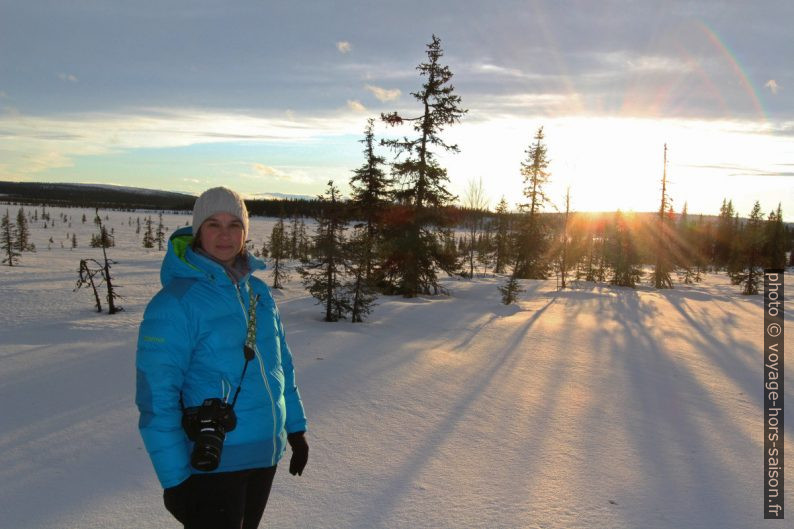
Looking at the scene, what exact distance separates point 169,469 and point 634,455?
492 cm

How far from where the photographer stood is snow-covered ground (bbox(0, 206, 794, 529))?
3848mm

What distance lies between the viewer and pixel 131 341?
9211 mm

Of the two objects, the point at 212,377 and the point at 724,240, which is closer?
the point at 212,377

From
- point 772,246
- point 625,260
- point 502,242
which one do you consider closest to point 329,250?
point 625,260

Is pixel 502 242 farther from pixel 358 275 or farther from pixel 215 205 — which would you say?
pixel 215 205

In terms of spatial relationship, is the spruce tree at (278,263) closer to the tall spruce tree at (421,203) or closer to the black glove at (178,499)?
the tall spruce tree at (421,203)

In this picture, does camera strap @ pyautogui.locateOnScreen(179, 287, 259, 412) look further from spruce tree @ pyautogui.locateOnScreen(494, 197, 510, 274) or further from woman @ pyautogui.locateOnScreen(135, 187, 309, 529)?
spruce tree @ pyautogui.locateOnScreen(494, 197, 510, 274)

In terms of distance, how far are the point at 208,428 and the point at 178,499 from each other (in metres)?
0.34

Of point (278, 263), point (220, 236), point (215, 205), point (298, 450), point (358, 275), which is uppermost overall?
point (215, 205)

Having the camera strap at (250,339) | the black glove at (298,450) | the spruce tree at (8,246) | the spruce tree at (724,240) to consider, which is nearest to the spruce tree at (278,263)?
the spruce tree at (8,246)

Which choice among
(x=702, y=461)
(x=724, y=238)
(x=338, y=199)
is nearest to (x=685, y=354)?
(x=702, y=461)

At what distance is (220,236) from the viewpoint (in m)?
2.40

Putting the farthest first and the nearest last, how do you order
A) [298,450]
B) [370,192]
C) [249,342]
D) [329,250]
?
[370,192]
[329,250]
[298,450]
[249,342]

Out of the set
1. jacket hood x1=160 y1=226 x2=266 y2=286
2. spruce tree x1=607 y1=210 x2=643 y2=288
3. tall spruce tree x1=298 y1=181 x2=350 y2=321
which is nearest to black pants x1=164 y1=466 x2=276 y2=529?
jacket hood x1=160 y1=226 x2=266 y2=286
